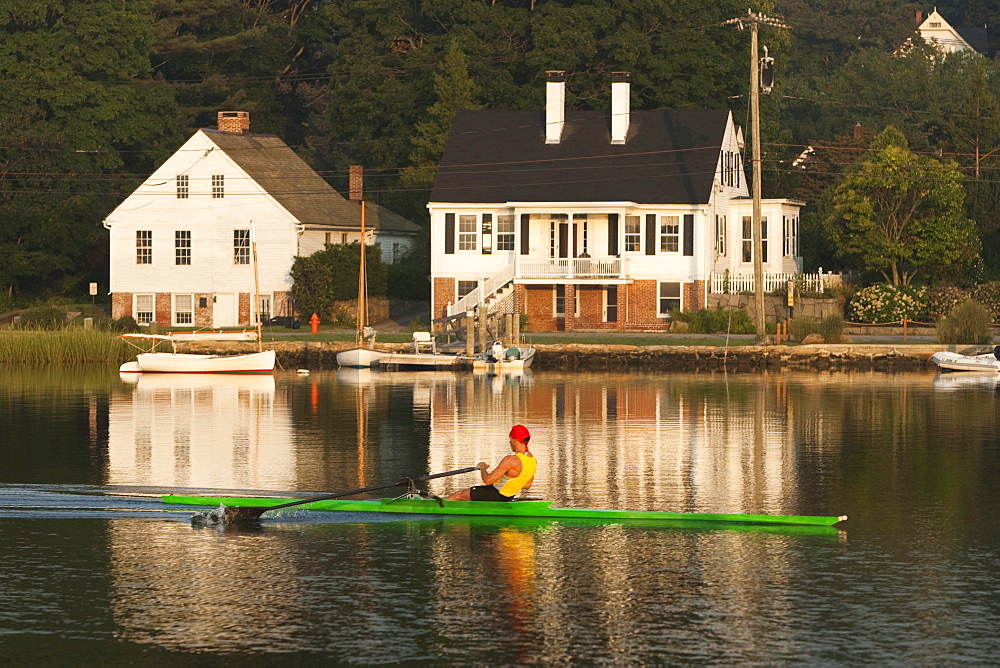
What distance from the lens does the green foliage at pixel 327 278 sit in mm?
70875

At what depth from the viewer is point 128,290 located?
243 feet

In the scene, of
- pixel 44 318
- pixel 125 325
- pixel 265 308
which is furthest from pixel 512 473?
pixel 265 308

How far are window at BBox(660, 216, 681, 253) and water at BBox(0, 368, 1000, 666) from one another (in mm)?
29416

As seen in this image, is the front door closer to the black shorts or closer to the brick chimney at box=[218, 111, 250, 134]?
the brick chimney at box=[218, 111, 250, 134]

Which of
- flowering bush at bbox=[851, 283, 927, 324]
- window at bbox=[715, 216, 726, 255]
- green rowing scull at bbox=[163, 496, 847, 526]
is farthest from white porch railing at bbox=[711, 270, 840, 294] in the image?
green rowing scull at bbox=[163, 496, 847, 526]

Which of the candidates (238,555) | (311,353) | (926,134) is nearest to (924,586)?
(238,555)

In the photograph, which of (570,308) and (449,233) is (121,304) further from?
(570,308)

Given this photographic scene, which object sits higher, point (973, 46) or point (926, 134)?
point (973, 46)

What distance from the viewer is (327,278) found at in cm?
7081

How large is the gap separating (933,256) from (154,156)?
45.8m

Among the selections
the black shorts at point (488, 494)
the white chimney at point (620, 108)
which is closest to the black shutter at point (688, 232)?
the white chimney at point (620, 108)

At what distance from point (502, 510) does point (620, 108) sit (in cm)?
5012

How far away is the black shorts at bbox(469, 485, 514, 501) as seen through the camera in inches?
920

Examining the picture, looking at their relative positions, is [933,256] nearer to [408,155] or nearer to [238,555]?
[408,155]
